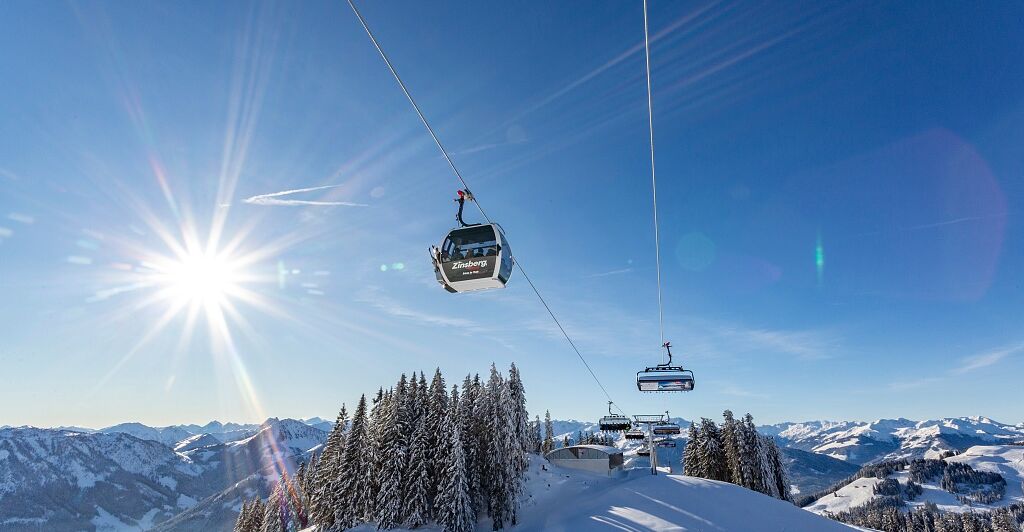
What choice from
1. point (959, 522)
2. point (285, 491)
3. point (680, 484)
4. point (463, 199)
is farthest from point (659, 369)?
point (959, 522)

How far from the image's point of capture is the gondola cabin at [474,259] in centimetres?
1395

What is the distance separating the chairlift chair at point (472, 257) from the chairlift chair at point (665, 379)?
20.0 metres

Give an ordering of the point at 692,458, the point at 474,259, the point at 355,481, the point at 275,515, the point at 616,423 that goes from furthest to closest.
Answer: the point at 692,458 < the point at 275,515 < the point at 616,423 < the point at 355,481 < the point at 474,259

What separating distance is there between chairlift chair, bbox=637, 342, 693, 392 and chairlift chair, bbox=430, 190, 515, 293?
20.0 m

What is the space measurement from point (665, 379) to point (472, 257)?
21675mm

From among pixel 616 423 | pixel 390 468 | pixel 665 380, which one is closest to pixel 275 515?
pixel 390 468

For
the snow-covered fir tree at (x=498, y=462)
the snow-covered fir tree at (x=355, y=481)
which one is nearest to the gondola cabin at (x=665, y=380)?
the snow-covered fir tree at (x=498, y=462)

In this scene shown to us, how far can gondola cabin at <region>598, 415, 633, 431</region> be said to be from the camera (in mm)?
46438

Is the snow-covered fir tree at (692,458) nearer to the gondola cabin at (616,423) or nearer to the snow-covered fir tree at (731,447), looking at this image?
the snow-covered fir tree at (731,447)

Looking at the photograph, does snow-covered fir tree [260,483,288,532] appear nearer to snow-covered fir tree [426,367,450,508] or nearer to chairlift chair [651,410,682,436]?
snow-covered fir tree [426,367,450,508]

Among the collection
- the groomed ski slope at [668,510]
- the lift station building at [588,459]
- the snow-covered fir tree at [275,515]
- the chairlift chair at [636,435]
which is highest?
the chairlift chair at [636,435]

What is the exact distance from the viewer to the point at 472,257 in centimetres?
1414

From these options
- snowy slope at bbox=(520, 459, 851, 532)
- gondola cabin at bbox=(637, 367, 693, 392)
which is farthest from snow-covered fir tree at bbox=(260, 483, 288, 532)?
gondola cabin at bbox=(637, 367, 693, 392)

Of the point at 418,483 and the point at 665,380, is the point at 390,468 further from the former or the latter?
the point at 665,380
